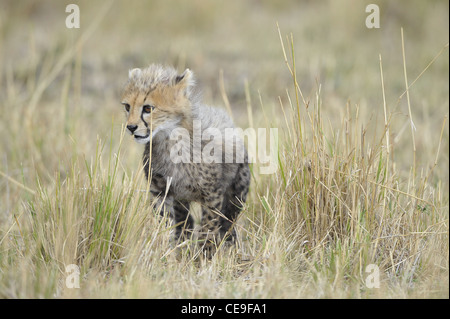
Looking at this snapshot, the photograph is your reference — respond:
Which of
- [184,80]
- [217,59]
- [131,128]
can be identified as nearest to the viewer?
[131,128]

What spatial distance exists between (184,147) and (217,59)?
4412 millimetres

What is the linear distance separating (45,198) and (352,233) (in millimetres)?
1640

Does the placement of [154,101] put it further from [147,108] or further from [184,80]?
[184,80]

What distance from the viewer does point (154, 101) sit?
3271 mm

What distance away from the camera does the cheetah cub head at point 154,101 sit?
323 centimetres

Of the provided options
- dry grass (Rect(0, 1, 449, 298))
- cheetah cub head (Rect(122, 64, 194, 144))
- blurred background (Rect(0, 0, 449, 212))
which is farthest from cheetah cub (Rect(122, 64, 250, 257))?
blurred background (Rect(0, 0, 449, 212))

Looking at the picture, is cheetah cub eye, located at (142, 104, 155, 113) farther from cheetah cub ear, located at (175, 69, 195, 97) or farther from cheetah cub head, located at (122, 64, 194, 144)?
cheetah cub ear, located at (175, 69, 195, 97)

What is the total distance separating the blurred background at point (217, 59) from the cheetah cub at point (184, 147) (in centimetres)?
162

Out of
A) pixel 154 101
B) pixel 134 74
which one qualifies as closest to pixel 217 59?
pixel 134 74

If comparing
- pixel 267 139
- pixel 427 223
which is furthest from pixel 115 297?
pixel 267 139

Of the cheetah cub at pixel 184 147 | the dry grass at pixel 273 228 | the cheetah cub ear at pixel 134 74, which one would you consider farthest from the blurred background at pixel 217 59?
the cheetah cub ear at pixel 134 74

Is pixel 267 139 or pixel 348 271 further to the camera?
pixel 267 139
